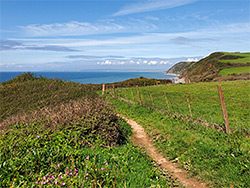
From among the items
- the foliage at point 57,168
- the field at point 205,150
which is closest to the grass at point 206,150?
the field at point 205,150

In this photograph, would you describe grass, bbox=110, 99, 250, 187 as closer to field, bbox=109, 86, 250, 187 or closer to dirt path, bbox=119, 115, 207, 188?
field, bbox=109, 86, 250, 187

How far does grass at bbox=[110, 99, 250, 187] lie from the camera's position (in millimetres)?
5719

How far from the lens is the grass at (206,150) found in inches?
225

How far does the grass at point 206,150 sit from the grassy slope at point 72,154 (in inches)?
46.6

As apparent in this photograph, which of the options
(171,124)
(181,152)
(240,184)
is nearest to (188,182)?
(240,184)

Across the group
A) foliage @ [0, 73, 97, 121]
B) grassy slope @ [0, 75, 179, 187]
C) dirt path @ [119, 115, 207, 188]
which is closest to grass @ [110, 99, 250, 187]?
dirt path @ [119, 115, 207, 188]

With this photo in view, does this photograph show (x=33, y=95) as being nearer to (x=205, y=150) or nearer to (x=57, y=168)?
(x=57, y=168)

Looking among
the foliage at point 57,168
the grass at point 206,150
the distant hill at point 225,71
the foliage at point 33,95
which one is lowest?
the grass at point 206,150

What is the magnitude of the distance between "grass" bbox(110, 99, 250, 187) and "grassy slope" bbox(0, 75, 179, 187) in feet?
3.89

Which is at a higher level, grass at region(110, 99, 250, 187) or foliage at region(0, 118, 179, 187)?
foliage at region(0, 118, 179, 187)

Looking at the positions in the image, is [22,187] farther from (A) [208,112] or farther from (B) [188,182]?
(A) [208,112]

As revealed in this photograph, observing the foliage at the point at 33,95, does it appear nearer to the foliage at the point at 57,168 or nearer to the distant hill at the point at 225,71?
the foliage at the point at 57,168

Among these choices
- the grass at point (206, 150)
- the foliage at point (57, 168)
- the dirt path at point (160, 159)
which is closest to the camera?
the foliage at point (57, 168)

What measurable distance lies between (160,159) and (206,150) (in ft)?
5.18
